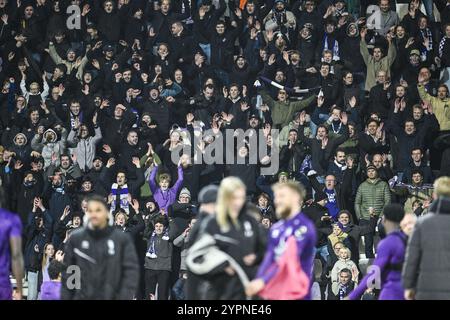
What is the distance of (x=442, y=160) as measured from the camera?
19.9 m

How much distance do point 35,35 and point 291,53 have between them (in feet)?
15.3

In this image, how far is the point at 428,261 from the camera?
36.9 feet

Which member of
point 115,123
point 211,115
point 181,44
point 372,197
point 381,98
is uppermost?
point 181,44

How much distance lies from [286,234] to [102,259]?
1.61 m

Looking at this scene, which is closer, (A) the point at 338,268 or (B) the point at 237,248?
(B) the point at 237,248

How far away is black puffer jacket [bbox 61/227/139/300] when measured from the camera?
11.1 meters

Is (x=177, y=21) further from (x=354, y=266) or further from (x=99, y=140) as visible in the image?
(x=354, y=266)

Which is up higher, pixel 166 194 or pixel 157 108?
pixel 157 108

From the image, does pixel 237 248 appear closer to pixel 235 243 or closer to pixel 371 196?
pixel 235 243

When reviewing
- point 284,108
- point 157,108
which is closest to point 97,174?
point 157,108

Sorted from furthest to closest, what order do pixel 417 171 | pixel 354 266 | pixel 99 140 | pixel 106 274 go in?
pixel 99 140, pixel 417 171, pixel 354 266, pixel 106 274

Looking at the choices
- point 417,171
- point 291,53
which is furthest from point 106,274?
point 291,53

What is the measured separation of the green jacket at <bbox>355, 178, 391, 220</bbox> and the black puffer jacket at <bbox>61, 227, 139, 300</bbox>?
8.15 metres

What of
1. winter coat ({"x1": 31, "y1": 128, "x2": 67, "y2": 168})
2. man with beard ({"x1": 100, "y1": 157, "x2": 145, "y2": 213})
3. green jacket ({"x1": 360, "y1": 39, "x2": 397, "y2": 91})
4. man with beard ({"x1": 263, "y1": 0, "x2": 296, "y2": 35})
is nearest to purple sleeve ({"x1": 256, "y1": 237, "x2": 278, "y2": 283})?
man with beard ({"x1": 100, "y1": 157, "x2": 145, "y2": 213})
